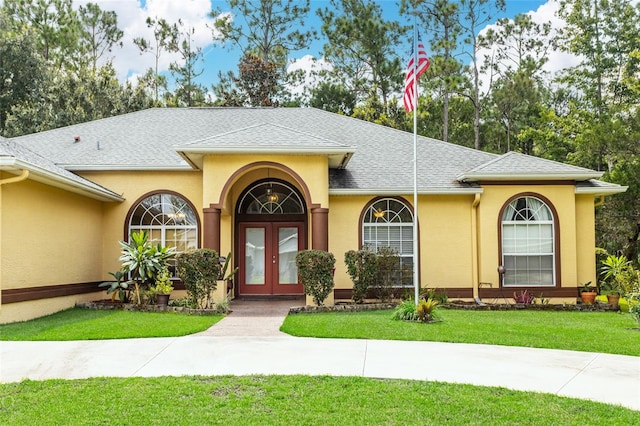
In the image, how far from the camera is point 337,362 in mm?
7262

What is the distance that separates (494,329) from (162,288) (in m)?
7.59

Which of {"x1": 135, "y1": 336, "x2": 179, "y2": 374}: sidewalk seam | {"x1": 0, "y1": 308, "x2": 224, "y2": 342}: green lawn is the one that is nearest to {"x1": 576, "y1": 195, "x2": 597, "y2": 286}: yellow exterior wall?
{"x1": 0, "y1": 308, "x2": 224, "y2": 342}: green lawn

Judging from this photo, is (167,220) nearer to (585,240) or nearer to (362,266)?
(362,266)

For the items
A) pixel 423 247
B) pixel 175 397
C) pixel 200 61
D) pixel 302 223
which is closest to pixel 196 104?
pixel 200 61

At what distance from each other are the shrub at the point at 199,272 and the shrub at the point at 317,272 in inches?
77.4

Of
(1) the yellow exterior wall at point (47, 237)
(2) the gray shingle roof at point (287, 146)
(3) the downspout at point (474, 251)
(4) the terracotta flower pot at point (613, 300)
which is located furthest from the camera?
(3) the downspout at point (474, 251)

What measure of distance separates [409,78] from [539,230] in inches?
218

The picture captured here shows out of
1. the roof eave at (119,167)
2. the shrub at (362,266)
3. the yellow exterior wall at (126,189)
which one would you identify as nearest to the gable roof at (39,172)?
the yellow exterior wall at (126,189)

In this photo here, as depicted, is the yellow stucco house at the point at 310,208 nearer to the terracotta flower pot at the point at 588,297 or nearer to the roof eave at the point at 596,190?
the roof eave at the point at 596,190

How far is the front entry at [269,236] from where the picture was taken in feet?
53.3

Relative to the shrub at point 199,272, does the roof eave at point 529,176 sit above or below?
above

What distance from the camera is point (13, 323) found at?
10.9 m

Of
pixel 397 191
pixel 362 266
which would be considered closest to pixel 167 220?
pixel 362 266

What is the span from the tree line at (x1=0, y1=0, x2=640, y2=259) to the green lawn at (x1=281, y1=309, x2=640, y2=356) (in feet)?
56.7
